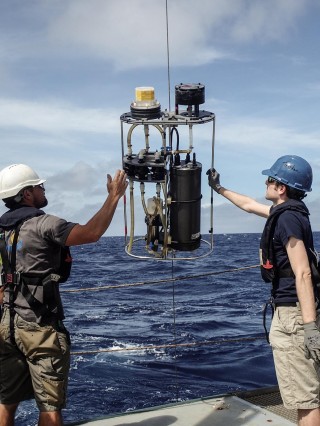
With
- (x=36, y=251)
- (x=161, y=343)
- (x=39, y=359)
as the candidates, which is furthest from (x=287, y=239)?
(x=161, y=343)

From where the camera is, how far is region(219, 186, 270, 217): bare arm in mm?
5757

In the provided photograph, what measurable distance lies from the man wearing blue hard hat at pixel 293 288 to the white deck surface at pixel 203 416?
4.07 feet

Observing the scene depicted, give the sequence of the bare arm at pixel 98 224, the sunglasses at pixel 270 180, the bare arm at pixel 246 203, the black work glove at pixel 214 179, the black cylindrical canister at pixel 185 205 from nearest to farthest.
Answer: the bare arm at pixel 98 224 < the sunglasses at pixel 270 180 < the bare arm at pixel 246 203 < the black cylindrical canister at pixel 185 205 < the black work glove at pixel 214 179

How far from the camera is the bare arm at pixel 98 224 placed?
15.3ft

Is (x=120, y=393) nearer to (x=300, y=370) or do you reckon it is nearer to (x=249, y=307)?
(x=300, y=370)

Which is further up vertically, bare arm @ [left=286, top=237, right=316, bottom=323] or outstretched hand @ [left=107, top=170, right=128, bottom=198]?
outstretched hand @ [left=107, top=170, right=128, bottom=198]

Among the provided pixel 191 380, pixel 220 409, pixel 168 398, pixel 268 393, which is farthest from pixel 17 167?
pixel 191 380

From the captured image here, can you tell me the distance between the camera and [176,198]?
6031 millimetres

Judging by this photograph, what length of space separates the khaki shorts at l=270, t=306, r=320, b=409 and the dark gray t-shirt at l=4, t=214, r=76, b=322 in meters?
1.61

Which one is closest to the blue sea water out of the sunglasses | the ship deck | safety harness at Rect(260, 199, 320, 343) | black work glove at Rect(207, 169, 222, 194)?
the ship deck

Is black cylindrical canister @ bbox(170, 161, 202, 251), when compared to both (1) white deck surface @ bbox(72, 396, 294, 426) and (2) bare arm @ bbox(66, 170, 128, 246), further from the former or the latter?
(1) white deck surface @ bbox(72, 396, 294, 426)

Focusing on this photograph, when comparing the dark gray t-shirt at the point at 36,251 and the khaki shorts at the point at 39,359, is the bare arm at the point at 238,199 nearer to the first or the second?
the dark gray t-shirt at the point at 36,251

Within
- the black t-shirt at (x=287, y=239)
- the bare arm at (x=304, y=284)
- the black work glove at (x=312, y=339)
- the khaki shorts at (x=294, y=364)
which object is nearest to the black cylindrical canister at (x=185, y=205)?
the black t-shirt at (x=287, y=239)

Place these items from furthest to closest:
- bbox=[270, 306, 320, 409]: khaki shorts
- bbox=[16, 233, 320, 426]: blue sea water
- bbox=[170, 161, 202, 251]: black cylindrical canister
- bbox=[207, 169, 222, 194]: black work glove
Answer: bbox=[16, 233, 320, 426]: blue sea water < bbox=[207, 169, 222, 194]: black work glove < bbox=[170, 161, 202, 251]: black cylindrical canister < bbox=[270, 306, 320, 409]: khaki shorts
